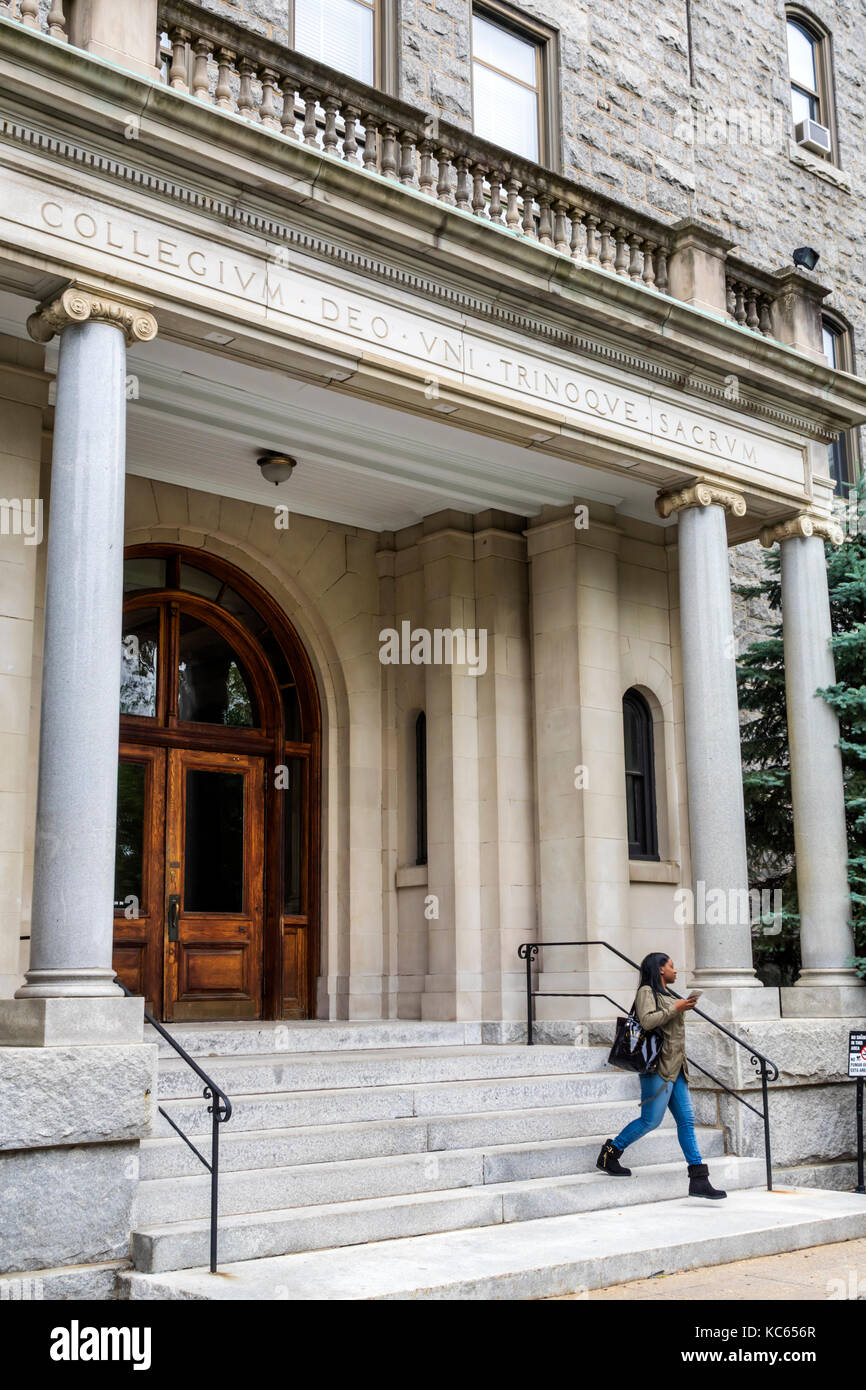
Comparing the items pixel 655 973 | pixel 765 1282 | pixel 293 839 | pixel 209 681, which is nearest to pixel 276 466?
pixel 209 681

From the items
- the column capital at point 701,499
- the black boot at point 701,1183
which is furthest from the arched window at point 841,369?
the black boot at point 701,1183

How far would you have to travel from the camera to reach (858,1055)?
12.1 metres

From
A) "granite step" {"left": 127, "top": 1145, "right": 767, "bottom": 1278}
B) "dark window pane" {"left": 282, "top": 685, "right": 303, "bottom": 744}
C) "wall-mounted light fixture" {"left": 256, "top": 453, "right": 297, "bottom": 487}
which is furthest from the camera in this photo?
"dark window pane" {"left": 282, "top": 685, "right": 303, "bottom": 744}

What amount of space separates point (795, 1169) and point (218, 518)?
8.17m

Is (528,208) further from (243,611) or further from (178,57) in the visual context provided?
(243,611)

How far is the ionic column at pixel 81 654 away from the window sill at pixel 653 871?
703 centimetres

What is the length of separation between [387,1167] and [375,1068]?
1.50 m

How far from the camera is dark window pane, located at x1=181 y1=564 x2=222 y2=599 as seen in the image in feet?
47.7

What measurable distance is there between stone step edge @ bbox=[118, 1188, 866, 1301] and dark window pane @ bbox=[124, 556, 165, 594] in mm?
7436

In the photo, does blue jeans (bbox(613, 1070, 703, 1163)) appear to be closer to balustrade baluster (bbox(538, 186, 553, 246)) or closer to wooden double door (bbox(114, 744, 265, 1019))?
wooden double door (bbox(114, 744, 265, 1019))

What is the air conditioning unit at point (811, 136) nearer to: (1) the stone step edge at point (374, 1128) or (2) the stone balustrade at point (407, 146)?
(2) the stone balustrade at point (407, 146)

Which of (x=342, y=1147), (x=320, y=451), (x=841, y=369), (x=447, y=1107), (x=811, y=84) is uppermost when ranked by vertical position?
(x=811, y=84)

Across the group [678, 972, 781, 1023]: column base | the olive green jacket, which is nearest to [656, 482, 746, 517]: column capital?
[678, 972, 781, 1023]: column base
